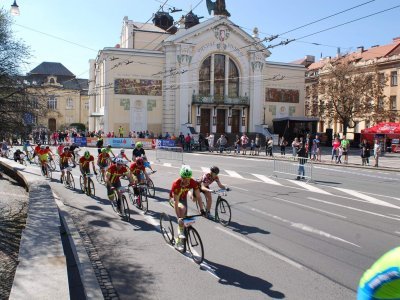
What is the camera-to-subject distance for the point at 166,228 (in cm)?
1008

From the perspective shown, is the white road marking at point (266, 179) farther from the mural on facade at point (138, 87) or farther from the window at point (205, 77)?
the window at point (205, 77)

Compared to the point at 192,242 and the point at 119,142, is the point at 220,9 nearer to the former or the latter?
the point at 119,142

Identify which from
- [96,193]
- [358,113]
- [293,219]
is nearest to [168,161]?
[96,193]

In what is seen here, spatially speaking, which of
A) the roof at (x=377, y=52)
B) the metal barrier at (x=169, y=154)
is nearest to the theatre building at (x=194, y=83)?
the roof at (x=377, y=52)

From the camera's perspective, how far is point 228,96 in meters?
52.3

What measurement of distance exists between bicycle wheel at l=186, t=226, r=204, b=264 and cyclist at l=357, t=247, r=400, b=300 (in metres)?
5.24

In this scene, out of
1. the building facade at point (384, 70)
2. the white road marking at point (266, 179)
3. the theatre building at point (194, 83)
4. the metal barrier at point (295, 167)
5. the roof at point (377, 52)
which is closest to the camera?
the white road marking at point (266, 179)

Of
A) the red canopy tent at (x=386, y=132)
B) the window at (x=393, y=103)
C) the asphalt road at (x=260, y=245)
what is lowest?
the asphalt road at (x=260, y=245)

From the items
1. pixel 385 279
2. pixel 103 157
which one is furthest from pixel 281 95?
pixel 385 279

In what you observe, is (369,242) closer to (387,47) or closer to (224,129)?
(224,129)

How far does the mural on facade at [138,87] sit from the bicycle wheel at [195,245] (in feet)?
137

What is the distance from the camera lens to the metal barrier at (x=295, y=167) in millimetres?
19672

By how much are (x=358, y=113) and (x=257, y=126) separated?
12.2 meters

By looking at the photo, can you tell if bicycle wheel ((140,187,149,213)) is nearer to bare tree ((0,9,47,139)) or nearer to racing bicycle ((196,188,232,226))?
racing bicycle ((196,188,232,226))
